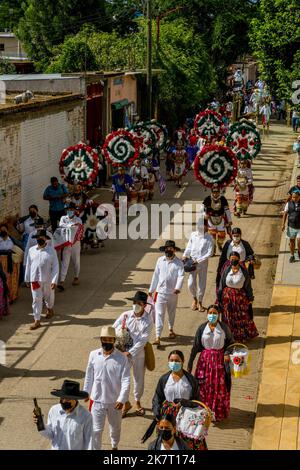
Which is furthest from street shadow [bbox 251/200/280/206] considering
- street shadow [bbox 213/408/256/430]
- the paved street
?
street shadow [bbox 213/408/256/430]

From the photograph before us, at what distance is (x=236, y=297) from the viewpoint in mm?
12914

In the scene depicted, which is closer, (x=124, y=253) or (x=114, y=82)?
(x=124, y=253)

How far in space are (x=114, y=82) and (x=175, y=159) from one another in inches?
184

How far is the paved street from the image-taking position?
401 inches

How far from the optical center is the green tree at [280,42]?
27438mm

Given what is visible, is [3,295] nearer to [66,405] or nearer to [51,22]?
[66,405]

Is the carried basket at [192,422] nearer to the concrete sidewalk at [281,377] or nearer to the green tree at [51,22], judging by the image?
the concrete sidewalk at [281,377]

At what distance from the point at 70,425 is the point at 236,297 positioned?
18.2 ft

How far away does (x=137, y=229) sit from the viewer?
21.2 metres

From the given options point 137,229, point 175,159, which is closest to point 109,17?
point 175,159

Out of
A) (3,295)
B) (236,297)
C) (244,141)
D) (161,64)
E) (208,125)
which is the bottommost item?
(3,295)

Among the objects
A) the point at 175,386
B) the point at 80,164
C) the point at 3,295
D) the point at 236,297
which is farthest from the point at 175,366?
the point at 80,164

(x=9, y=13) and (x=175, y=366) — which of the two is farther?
(x=9, y=13)
